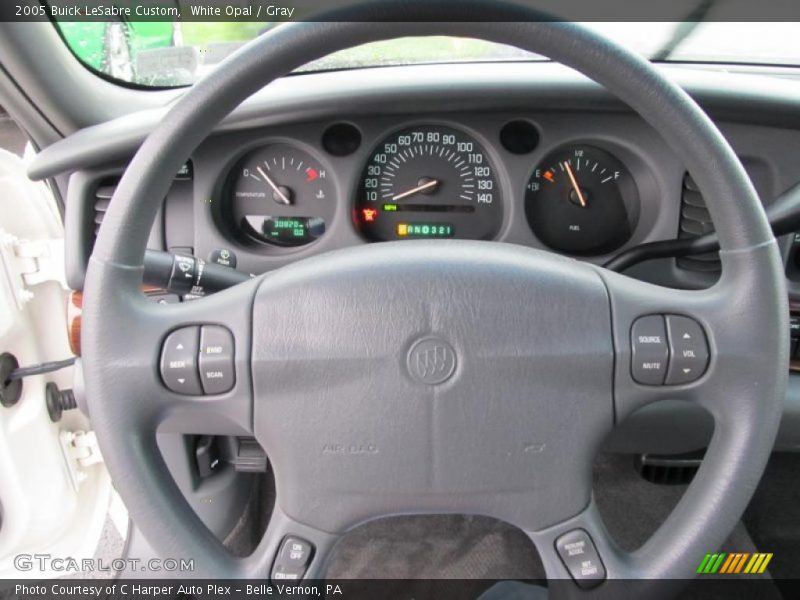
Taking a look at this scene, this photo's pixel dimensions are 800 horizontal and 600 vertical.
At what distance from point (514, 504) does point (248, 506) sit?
102 centimetres

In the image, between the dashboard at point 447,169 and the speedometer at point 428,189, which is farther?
the speedometer at point 428,189

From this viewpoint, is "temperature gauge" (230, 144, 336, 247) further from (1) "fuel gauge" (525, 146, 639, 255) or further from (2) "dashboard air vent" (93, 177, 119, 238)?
(1) "fuel gauge" (525, 146, 639, 255)

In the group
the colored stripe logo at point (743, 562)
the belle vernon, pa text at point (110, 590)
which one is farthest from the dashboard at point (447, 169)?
the belle vernon, pa text at point (110, 590)

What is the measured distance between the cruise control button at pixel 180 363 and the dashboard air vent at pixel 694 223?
100 centimetres

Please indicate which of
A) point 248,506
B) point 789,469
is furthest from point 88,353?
point 789,469

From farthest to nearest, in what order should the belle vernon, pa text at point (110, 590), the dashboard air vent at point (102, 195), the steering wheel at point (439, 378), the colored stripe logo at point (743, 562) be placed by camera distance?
the colored stripe logo at point (743, 562)
the belle vernon, pa text at point (110, 590)
the dashboard air vent at point (102, 195)
the steering wheel at point (439, 378)

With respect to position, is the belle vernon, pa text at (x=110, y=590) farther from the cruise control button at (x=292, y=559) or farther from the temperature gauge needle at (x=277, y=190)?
the temperature gauge needle at (x=277, y=190)

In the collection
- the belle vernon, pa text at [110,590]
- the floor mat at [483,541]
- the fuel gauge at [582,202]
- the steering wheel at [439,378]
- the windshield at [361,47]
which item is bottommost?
the belle vernon, pa text at [110,590]

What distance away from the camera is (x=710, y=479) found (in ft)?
2.74

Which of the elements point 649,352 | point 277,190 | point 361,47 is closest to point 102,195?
point 277,190

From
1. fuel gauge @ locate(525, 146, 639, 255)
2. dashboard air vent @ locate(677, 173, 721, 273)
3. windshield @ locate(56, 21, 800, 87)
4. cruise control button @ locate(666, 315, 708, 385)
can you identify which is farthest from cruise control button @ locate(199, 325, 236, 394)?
dashboard air vent @ locate(677, 173, 721, 273)

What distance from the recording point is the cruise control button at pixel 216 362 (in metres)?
0.85

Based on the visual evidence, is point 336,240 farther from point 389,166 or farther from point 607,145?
point 607,145

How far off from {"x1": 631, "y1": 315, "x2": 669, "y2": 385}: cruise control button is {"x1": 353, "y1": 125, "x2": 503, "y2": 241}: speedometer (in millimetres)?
659
